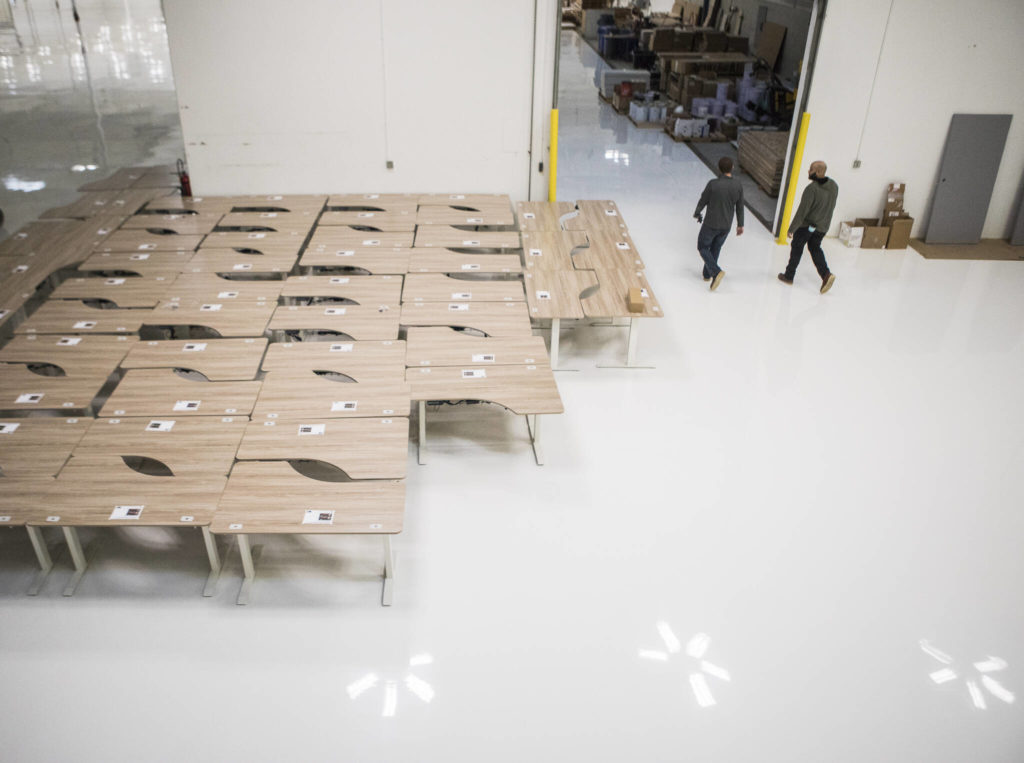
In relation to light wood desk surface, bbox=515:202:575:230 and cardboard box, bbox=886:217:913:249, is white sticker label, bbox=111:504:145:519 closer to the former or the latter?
light wood desk surface, bbox=515:202:575:230

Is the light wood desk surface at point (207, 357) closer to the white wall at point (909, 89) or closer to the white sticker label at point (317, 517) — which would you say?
the white sticker label at point (317, 517)

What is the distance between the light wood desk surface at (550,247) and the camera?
26.9ft

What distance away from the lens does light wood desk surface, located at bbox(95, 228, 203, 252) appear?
Result: 8.18 meters

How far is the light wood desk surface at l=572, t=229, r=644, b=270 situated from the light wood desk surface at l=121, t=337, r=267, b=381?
11.5ft

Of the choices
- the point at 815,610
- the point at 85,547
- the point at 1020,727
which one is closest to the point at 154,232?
the point at 85,547

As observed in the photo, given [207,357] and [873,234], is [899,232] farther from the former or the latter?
[207,357]

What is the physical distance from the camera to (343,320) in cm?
690

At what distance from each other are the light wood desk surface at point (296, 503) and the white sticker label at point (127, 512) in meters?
0.48

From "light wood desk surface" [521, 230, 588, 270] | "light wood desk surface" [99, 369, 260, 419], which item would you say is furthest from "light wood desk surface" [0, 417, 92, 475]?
"light wood desk surface" [521, 230, 588, 270]

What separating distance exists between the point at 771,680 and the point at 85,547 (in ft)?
14.9

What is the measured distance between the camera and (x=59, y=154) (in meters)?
12.6

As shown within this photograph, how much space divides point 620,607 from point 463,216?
5.52m

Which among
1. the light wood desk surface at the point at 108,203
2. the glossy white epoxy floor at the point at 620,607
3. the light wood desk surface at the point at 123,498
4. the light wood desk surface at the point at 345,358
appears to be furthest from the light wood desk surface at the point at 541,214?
the light wood desk surface at the point at 123,498

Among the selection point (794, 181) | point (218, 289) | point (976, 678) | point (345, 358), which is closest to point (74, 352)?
point (218, 289)
